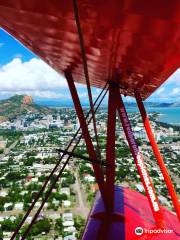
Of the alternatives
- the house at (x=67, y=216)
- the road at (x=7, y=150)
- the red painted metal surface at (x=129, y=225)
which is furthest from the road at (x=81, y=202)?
the road at (x=7, y=150)

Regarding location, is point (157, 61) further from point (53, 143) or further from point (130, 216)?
point (53, 143)

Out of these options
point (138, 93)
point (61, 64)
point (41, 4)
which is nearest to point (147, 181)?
point (138, 93)

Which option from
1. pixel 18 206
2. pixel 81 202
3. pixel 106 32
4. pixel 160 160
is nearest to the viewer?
pixel 106 32

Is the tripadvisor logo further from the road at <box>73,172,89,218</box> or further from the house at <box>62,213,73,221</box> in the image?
the road at <box>73,172,89,218</box>

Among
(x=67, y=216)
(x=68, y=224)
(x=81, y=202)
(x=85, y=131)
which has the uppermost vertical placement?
(x=81, y=202)

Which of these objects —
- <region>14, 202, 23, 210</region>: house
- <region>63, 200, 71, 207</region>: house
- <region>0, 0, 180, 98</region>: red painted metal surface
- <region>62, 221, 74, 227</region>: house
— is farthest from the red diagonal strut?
<region>14, 202, 23, 210</region>: house

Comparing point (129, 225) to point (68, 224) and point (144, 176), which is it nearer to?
point (144, 176)

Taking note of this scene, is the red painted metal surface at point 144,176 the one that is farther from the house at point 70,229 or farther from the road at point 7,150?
the road at point 7,150

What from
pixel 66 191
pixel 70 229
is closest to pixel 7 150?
pixel 66 191
